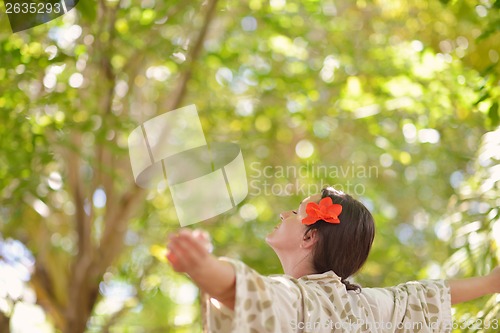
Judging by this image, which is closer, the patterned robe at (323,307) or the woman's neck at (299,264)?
the patterned robe at (323,307)

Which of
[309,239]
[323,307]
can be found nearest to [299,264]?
[309,239]

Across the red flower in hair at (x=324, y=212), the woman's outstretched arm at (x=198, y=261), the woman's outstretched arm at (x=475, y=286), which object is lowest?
the woman's outstretched arm at (x=475, y=286)

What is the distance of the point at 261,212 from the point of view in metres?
5.56

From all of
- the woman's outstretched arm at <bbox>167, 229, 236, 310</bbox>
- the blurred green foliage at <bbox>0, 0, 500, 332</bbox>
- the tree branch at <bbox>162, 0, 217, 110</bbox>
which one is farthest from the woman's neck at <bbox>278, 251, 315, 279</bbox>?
the tree branch at <bbox>162, 0, 217, 110</bbox>

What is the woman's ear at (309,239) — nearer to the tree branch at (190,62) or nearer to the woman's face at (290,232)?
the woman's face at (290,232)

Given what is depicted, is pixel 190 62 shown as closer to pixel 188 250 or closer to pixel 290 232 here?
pixel 290 232

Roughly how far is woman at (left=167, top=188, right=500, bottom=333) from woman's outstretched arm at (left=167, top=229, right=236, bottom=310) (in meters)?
0.09

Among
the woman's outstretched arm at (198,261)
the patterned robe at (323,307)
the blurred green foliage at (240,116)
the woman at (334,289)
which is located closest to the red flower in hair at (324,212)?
the woman at (334,289)

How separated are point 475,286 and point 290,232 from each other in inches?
16.1

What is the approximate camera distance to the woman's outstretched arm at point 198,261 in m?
1.24

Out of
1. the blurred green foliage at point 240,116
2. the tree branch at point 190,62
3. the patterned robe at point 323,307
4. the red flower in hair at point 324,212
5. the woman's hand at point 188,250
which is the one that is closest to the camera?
the woman's hand at point 188,250

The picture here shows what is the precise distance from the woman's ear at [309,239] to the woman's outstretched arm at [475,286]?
0.31m

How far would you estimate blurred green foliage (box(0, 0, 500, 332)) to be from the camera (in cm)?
344

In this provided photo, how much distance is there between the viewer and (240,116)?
4.89m
